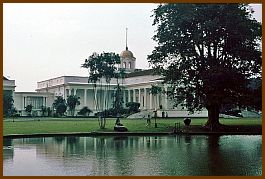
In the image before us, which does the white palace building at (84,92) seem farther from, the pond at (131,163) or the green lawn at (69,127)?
the pond at (131,163)

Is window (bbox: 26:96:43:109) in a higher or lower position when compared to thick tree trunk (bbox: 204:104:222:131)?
higher

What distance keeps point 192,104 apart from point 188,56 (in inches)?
159

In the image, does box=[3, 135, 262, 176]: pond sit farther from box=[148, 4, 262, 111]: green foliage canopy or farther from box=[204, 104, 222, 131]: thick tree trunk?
box=[204, 104, 222, 131]: thick tree trunk

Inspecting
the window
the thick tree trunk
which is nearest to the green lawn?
the thick tree trunk

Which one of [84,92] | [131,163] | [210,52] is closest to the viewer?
[131,163]

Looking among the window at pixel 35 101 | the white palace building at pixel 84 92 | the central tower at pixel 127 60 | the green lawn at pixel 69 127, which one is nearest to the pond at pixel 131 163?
the green lawn at pixel 69 127

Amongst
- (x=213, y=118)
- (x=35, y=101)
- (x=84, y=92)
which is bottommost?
(x=213, y=118)

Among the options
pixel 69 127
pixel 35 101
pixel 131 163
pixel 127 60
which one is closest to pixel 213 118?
pixel 69 127

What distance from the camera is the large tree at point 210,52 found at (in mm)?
34156

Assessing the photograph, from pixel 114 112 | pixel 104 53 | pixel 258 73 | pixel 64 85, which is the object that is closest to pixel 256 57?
pixel 258 73

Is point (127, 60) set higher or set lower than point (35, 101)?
higher

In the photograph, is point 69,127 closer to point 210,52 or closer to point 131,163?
point 210,52

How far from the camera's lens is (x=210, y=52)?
3719 centimetres

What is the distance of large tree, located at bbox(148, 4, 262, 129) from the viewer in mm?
34156
